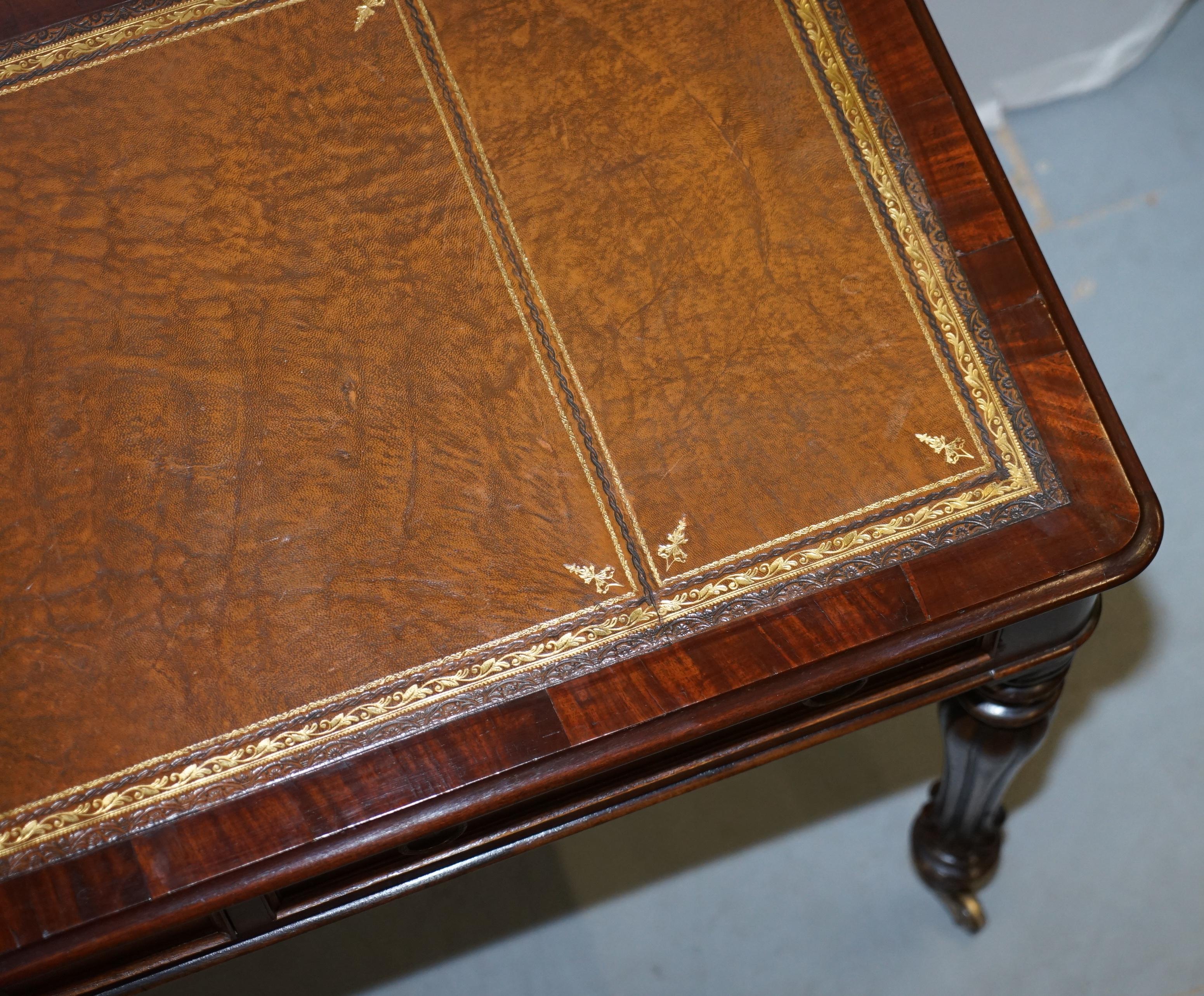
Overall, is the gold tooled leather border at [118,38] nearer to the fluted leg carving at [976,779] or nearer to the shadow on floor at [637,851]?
the fluted leg carving at [976,779]

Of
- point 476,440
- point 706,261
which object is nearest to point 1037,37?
point 706,261

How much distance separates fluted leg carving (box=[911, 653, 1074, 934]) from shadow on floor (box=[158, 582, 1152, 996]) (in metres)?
0.10

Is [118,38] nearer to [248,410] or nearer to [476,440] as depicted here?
[248,410]

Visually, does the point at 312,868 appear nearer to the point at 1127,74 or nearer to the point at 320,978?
the point at 320,978

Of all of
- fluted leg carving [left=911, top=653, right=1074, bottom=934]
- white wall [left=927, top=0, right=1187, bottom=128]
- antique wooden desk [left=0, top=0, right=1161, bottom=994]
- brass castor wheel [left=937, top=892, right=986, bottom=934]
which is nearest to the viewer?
antique wooden desk [left=0, top=0, right=1161, bottom=994]

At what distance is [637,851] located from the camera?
5.90 feet

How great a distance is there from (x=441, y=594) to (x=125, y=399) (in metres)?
0.36

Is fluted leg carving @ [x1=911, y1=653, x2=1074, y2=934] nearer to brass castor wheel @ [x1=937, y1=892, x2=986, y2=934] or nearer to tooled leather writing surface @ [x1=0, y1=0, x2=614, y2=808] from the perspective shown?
brass castor wheel @ [x1=937, y1=892, x2=986, y2=934]

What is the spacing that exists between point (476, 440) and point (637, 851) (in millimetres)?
907

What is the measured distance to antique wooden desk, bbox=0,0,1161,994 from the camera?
3.38 feet

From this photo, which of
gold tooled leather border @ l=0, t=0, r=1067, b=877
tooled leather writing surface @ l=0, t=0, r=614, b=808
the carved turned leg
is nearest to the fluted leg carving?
the carved turned leg

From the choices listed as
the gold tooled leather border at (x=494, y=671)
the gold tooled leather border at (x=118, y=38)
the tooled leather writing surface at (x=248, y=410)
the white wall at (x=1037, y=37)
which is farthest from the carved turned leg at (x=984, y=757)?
the white wall at (x=1037, y=37)

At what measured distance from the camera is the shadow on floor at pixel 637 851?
1.77m

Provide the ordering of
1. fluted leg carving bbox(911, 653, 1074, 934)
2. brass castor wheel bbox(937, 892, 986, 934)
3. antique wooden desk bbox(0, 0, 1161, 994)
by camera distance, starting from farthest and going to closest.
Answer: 1. brass castor wheel bbox(937, 892, 986, 934)
2. fluted leg carving bbox(911, 653, 1074, 934)
3. antique wooden desk bbox(0, 0, 1161, 994)
